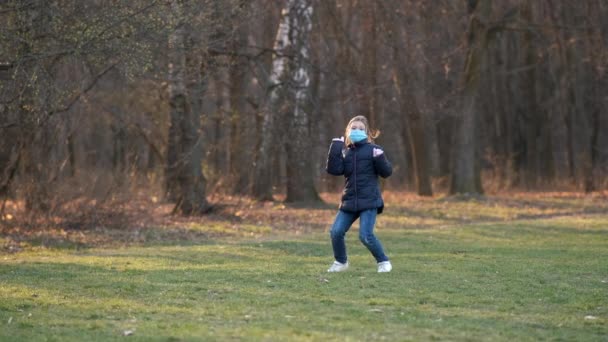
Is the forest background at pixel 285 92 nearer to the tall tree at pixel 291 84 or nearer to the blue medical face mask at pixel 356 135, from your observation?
the tall tree at pixel 291 84

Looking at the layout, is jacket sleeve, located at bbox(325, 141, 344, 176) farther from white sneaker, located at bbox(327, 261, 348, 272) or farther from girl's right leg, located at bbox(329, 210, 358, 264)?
white sneaker, located at bbox(327, 261, 348, 272)

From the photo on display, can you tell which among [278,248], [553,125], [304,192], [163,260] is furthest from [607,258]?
[553,125]

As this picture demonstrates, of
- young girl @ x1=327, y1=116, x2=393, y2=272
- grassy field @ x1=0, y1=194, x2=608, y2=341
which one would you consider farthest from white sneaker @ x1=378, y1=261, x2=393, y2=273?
young girl @ x1=327, y1=116, x2=393, y2=272

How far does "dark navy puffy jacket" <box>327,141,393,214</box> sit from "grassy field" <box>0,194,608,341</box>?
93 cm

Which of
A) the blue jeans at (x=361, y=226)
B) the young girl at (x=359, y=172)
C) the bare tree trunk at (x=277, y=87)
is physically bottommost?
the blue jeans at (x=361, y=226)

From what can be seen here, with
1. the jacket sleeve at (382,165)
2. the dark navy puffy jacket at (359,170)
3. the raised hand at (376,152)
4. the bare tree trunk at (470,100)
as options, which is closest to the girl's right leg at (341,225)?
the dark navy puffy jacket at (359,170)

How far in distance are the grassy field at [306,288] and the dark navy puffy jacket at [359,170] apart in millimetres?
925

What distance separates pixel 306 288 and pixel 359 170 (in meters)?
1.75

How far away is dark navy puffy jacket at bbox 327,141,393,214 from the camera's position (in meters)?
12.2

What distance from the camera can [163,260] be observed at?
15.5m

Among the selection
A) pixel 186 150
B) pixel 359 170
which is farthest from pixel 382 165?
pixel 186 150

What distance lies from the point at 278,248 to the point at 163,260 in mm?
2742

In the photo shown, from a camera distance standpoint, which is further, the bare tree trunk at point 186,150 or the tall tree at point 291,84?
the tall tree at point 291,84

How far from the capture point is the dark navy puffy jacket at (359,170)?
12.2 metres
